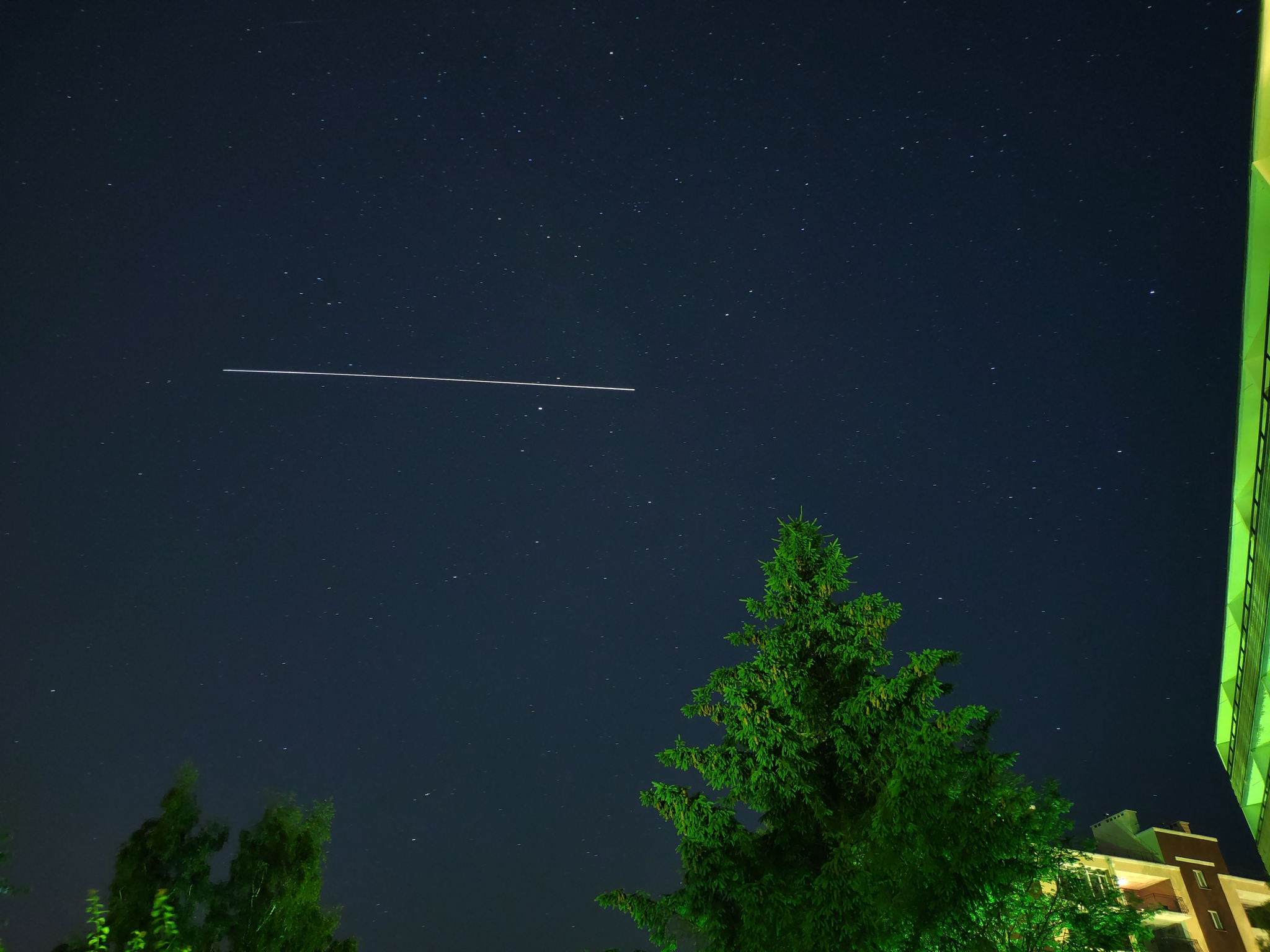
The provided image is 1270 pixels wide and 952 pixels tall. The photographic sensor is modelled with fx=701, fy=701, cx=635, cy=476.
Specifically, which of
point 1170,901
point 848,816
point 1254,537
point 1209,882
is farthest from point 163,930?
point 1209,882

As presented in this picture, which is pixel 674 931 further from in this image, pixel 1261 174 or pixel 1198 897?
pixel 1198 897

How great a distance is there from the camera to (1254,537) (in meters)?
18.4

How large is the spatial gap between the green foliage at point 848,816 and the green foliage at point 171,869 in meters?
11.5

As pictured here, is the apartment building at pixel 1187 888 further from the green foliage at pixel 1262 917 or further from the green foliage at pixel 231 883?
the green foliage at pixel 231 883

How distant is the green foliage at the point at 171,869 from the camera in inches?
586

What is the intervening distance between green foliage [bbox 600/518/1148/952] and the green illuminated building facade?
1250cm

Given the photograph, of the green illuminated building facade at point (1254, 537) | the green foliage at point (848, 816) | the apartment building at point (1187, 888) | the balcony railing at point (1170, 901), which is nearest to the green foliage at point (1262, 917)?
A: the green illuminated building facade at point (1254, 537)

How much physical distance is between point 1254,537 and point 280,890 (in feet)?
86.4

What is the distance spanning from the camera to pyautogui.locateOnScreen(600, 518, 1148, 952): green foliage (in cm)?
866

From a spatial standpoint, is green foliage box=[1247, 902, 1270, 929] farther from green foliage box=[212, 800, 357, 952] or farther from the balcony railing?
the balcony railing

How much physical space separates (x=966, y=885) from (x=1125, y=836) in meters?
48.0

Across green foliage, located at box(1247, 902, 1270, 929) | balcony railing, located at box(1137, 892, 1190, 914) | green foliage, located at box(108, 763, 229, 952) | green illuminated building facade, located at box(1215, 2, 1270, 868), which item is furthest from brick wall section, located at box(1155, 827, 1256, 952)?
green foliage, located at box(108, 763, 229, 952)

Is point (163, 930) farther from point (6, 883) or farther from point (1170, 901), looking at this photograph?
point (1170, 901)

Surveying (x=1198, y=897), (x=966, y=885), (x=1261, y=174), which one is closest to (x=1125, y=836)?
(x=1198, y=897)
